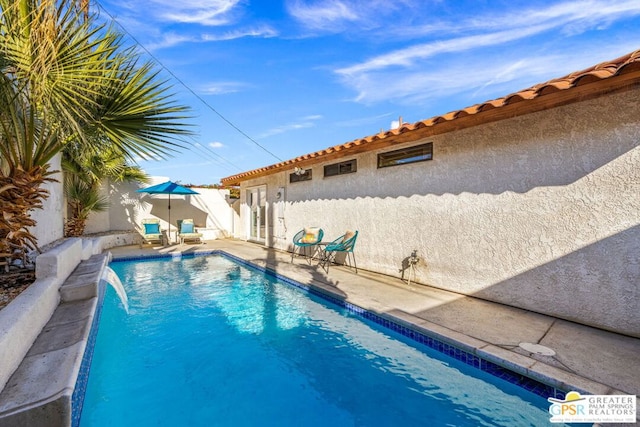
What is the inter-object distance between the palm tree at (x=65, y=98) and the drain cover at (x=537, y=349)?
5.47m

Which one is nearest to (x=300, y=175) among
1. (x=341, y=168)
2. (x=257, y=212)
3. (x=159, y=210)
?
(x=341, y=168)

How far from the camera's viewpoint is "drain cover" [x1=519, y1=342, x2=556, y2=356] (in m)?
3.42

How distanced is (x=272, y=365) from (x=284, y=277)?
12.7 ft

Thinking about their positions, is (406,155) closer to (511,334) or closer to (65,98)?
(511,334)

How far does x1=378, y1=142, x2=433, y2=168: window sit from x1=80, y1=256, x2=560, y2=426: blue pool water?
3921 millimetres

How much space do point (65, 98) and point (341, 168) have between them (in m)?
6.73

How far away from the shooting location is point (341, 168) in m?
9.05

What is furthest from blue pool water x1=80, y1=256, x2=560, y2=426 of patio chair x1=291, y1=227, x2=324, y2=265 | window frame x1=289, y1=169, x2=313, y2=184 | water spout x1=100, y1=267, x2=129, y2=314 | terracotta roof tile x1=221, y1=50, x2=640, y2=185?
window frame x1=289, y1=169, x2=313, y2=184

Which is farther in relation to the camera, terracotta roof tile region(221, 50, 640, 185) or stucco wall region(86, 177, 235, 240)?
stucco wall region(86, 177, 235, 240)

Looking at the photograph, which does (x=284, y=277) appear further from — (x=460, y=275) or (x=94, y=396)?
(x=94, y=396)

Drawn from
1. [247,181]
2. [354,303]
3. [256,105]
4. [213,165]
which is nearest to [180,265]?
[247,181]

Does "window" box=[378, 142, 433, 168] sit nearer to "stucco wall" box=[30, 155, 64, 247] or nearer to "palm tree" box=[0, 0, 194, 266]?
"palm tree" box=[0, 0, 194, 266]

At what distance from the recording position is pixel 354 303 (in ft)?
17.9

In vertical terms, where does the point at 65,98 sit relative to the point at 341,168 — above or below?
below
